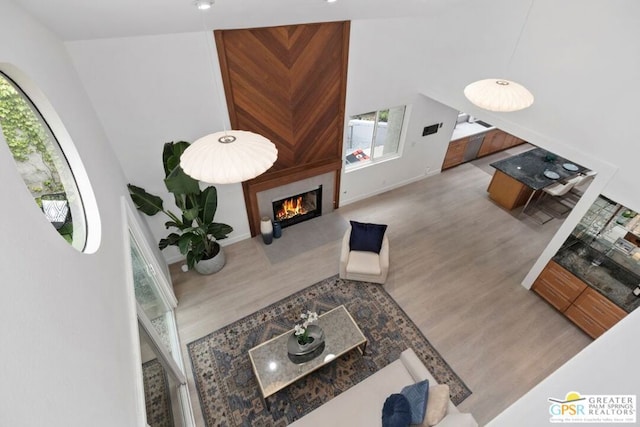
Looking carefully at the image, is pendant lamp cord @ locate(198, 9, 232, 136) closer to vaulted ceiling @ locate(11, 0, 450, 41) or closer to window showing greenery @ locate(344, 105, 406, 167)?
vaulted ceiling @ locate(11, 0, 450, 41)

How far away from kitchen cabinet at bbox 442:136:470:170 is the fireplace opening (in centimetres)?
396

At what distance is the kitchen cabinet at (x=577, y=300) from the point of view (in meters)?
4.55

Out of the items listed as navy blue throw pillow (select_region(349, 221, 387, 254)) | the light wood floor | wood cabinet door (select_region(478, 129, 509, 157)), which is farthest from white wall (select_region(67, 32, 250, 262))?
wood cabinet door (select_region(478, 129, 509, 157))

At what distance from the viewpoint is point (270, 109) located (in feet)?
16.6

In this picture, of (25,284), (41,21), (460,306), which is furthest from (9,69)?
(460,306)

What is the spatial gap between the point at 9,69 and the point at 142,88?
2.28 metres

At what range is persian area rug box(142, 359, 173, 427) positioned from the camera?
2.82m

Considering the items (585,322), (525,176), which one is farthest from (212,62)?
(585,322)

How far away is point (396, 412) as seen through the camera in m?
3.23

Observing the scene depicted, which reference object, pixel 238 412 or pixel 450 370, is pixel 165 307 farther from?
pixel 450 370

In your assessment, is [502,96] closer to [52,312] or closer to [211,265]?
[52,312]

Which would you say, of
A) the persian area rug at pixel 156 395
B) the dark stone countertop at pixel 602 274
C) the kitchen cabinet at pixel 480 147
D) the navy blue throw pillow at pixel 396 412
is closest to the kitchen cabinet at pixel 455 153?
the kitchen cabinet at pixel 480 147

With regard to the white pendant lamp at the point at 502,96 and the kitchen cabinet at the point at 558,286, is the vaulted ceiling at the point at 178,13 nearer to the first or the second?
the white pendant lamp at the point at 502,96

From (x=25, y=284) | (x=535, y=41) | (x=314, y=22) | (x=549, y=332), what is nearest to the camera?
(x=25, y=284)
